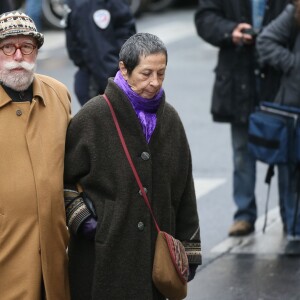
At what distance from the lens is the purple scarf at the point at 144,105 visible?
16.0 feet

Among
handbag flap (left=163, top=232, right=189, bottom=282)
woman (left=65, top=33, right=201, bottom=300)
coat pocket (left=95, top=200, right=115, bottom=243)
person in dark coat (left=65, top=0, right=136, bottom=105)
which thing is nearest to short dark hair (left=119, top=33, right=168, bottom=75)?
woman (left=65, top=33, right=201, bottom=300)

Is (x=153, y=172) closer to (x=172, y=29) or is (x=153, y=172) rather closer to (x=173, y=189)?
(x=173, y=189)

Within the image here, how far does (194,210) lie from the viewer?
5.07 metres

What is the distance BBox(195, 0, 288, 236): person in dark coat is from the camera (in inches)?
307

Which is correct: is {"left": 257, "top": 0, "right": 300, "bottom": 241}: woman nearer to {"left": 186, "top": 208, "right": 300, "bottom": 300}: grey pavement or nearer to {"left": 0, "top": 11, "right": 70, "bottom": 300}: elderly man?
{"left": 186, "top": 208, "right": 300, "bottom": 300}: grey pavement

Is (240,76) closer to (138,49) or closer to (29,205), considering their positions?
(138,49)

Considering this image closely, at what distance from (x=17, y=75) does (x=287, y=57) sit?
2924 millimetres

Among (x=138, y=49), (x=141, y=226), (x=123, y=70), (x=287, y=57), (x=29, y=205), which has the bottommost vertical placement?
(x=287, y=57)

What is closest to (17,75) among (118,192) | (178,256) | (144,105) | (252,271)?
(144,105)

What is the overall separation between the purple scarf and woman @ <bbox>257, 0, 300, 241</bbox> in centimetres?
261

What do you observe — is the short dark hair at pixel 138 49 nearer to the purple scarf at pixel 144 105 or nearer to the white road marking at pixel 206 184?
the purple scarf at pixel 144 105

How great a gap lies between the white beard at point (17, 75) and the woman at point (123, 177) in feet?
0.90

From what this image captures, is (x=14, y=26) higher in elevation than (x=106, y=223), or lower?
higher

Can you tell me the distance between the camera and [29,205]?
4.77 m
